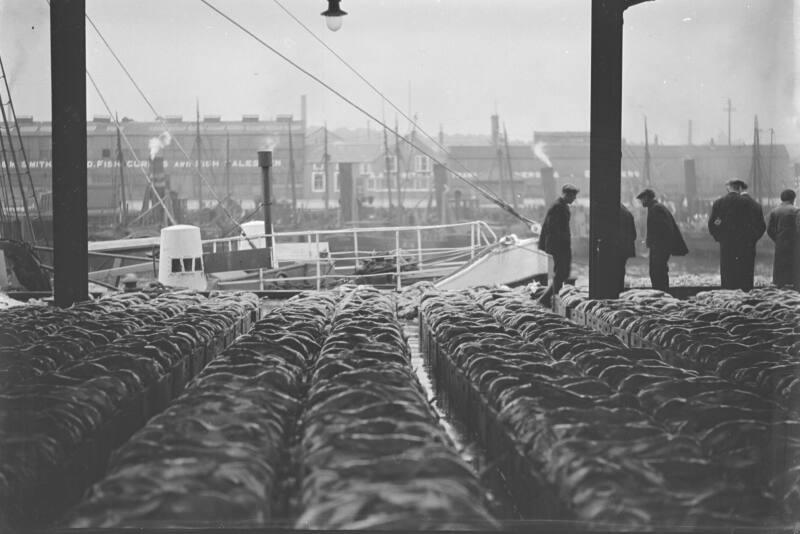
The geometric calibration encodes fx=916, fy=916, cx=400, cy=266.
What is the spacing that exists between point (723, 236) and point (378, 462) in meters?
7.23

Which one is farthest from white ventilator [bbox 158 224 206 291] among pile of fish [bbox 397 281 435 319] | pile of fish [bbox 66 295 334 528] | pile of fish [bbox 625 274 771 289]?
pile of fish [bbox 66 295 334 528]

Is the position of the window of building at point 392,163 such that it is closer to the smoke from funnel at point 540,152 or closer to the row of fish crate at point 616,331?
the smoke from funnel at point 540,152

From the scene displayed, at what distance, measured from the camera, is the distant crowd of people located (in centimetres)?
894

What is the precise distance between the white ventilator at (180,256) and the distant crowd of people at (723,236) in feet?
16.7

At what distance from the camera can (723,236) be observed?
355 inches

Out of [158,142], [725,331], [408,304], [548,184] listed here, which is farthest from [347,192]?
[725,331]

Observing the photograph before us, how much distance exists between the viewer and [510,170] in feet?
84.1

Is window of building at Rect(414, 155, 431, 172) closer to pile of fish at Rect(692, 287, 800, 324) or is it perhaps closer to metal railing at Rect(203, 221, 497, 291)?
metal railing at Rect(203, 221, 497, 291)

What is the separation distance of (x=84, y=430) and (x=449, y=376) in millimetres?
2193

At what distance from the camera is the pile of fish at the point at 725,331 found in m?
4.34

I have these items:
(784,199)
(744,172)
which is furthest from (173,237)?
(744,172)

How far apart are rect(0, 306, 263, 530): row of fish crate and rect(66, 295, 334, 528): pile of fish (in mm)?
315

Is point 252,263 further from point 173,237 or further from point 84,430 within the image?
point 84,430

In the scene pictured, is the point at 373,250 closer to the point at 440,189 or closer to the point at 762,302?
the point at 762,302
